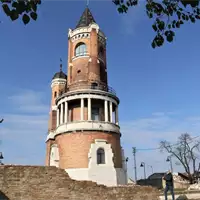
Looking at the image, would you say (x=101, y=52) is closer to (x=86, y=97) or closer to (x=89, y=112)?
(x=86, y=97)

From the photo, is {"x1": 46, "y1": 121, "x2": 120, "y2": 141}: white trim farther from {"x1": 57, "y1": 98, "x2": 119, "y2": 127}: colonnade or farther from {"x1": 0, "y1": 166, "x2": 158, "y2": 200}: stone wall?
{"x1": 0, "y1": 166, "x2": 158, "y2": 200}: stone wall

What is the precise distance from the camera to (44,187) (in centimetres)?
1700

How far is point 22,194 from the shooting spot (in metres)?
16.6

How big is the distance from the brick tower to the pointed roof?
1.92 ft

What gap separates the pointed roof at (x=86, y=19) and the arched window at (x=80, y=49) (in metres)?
2.87

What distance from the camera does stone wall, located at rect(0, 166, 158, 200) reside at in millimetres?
16516

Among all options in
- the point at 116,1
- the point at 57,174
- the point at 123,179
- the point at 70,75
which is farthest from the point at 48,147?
the point at 116,1

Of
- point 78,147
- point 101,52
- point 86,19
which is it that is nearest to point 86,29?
point 86,19

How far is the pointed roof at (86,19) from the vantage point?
35006 millimetres

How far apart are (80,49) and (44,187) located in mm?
20040

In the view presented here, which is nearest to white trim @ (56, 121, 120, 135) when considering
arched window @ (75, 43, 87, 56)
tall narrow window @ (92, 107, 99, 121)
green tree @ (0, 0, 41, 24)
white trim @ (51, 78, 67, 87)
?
tall narrow window @ (92, 107, 99, 121)

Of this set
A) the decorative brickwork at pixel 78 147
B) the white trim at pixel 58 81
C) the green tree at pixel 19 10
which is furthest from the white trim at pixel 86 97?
the green tree at pixel 19 10

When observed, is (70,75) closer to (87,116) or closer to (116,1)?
(87,116)

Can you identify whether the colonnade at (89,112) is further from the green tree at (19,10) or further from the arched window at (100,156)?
the green tree at (19,10)
